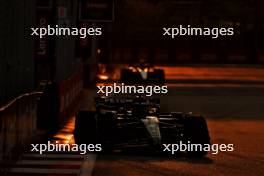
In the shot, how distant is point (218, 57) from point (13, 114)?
73873mm

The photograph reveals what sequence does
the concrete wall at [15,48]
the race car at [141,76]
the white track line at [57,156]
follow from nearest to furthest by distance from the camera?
the white track line at [57,156]
the concrete wall at [15,48]
the race car at [141,76]

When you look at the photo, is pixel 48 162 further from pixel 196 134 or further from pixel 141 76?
pixel 141 76

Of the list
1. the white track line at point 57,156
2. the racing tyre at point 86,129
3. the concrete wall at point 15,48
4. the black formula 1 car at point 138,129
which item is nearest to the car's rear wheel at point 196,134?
the black formula 1 car at point 138,129

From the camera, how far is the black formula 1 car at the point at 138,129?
17.7 m

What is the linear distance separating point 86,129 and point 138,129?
3.21 feet

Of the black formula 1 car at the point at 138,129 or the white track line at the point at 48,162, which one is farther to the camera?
the black formula 1 car at the point at 138,129

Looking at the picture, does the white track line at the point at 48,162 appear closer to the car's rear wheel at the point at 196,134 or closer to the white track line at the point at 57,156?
the white track line at the point at 57,156

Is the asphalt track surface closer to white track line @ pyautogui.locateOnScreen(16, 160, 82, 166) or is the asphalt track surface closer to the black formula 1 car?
→ white track line @ pyautogui.locateOnScreen(16, 160, 82, 166)

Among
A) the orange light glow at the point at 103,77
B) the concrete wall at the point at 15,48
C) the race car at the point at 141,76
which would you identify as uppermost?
the concrete wall at the point at 15,48

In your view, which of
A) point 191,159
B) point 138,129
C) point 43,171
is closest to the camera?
point 43,171

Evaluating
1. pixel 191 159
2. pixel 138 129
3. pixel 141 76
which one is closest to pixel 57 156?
pixel 138 129

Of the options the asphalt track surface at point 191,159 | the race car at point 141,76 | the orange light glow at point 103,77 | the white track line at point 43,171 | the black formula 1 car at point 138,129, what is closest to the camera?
the white track line at point 43,171

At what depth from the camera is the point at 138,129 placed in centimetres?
1788

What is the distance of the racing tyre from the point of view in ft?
58.7
